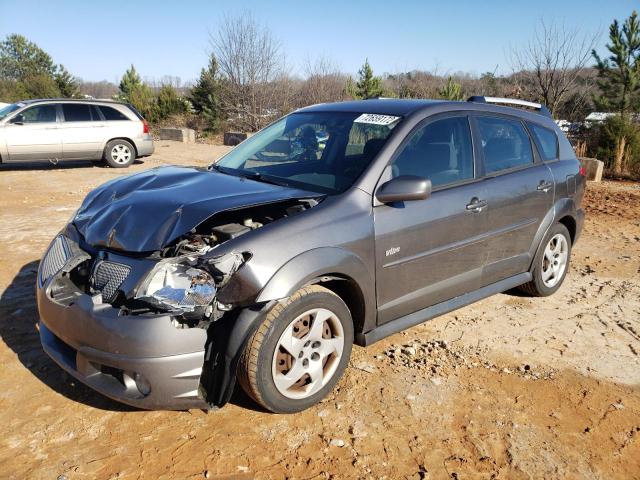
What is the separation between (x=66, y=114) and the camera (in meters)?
12.3

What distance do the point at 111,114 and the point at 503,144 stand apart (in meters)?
11.1

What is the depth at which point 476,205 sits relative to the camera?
3865mm

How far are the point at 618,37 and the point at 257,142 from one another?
88.2ft

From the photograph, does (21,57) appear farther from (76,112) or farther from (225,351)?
(225,351)

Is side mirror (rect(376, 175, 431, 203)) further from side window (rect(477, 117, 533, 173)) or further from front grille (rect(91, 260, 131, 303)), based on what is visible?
front grille (rect(91, 260, 131, 303))

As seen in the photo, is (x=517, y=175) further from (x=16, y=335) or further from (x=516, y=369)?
(x=16, y=335)

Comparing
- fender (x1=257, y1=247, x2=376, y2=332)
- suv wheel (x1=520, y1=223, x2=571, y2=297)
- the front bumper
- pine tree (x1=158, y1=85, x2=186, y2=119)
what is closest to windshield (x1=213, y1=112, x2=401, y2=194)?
fender (x1=257, y1=247, x2=376, y2=332)

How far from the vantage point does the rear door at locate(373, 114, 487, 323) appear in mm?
3395

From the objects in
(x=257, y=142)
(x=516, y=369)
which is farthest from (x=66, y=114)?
(x=516, y=369)

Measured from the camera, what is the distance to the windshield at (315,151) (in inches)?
139

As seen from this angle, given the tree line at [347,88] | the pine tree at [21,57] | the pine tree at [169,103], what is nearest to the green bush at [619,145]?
the tree line at [347,88]

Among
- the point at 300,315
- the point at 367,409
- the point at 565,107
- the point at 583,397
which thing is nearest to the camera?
the point at 300,315

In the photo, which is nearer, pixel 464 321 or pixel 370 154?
pixel 370 154

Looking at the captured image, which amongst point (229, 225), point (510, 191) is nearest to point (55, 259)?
point (229, 225)
